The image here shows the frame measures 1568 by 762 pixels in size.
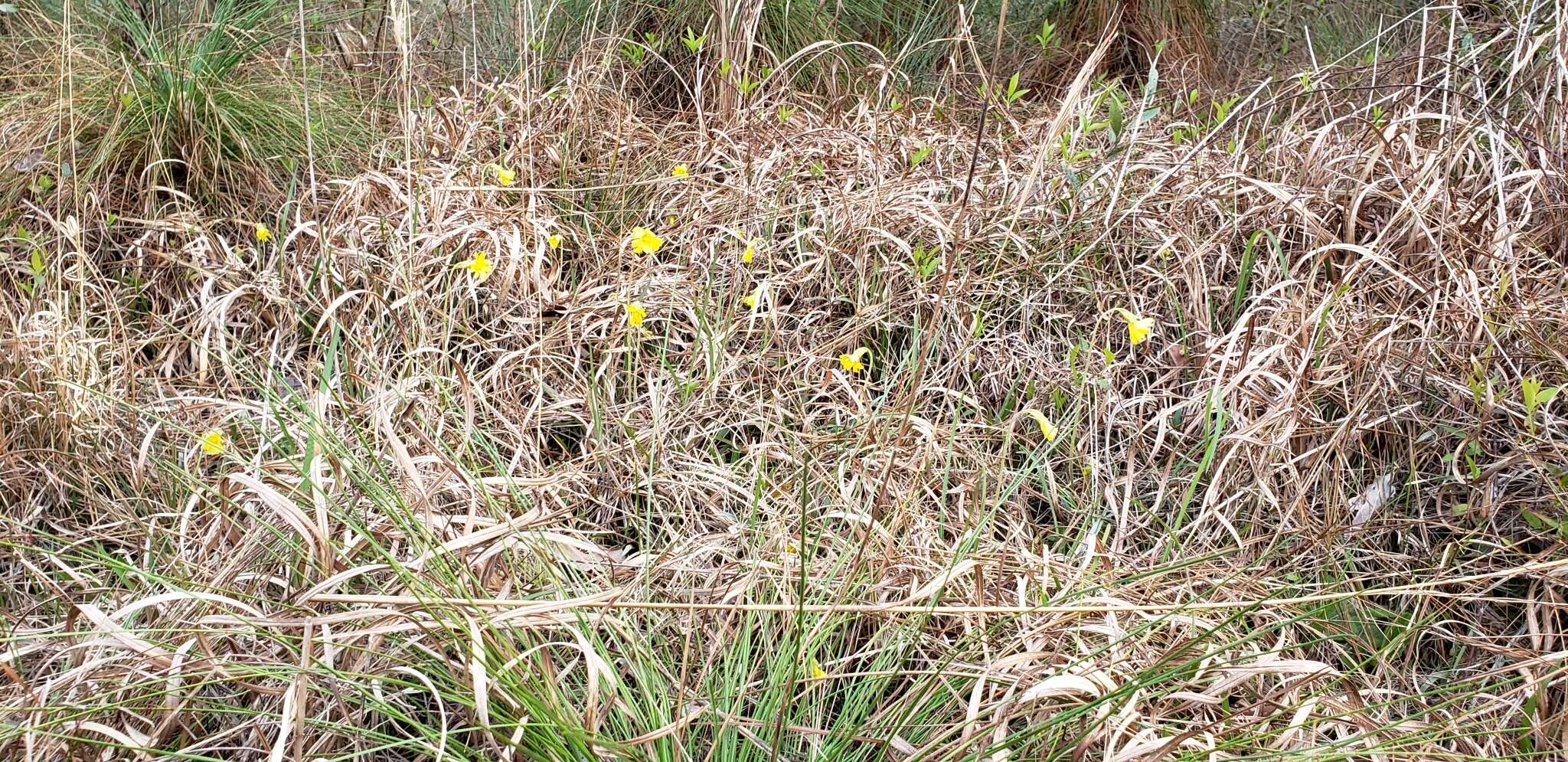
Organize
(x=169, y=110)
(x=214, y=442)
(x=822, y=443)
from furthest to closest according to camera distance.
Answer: (x=169, y=110) → (x=822, y=443) → (x=214, y=442)

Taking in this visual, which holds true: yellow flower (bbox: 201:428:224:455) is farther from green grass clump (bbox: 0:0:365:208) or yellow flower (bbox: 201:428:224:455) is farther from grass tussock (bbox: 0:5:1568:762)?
green grass clump (bbox: 0:0:365:208)

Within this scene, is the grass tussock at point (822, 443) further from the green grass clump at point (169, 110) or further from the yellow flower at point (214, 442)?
the green grass clump at point (169, 110)

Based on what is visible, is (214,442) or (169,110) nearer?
(214,442)

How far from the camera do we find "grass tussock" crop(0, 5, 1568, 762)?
4.27 ft

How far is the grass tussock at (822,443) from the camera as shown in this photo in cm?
130

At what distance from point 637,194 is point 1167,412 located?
4.89ft

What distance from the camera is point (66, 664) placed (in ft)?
4.55

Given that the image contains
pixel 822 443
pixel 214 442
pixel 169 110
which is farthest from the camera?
pixel 169 110

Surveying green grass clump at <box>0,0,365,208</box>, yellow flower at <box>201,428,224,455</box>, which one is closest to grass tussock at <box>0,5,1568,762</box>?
yellow flower at <box>201,428,224,455</box>

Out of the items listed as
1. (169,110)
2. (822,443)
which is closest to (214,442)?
(822,443)

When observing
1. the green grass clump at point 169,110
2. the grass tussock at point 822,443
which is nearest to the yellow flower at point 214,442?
the grass tussock at point 822,443

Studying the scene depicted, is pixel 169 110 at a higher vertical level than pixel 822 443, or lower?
higher

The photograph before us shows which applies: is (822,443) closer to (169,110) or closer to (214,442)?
(214,442)

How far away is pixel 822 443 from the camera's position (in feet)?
6.15
